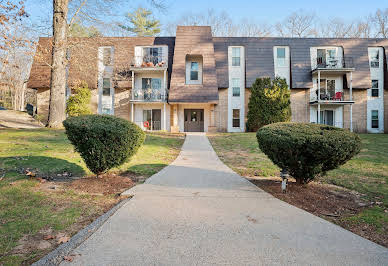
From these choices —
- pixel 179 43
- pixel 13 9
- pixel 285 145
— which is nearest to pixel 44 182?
pixel 285 145

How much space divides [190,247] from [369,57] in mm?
26804

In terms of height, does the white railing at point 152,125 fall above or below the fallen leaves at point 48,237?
above

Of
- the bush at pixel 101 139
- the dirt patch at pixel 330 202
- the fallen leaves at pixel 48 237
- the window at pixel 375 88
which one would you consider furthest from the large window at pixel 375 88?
the fallen leaves at pixel 48 237

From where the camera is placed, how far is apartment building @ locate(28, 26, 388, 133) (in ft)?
67.3

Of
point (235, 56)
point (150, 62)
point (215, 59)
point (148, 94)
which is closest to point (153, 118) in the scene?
point (148, 94)

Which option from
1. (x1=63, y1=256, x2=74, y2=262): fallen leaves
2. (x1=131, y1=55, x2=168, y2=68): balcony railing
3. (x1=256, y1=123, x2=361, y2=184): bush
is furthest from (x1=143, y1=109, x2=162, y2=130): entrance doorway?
(x1=63, y1=256, x2=74, y2=262): fallen leaves

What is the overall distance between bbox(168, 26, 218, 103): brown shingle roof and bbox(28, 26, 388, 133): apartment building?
0.30ft

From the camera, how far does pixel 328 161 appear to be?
13.7ft

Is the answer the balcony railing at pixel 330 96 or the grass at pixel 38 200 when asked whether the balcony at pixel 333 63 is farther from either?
the grass at pixel 38 200

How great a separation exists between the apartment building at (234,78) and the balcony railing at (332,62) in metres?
0.08

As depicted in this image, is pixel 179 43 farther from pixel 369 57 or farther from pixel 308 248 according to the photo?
pixel 308 248

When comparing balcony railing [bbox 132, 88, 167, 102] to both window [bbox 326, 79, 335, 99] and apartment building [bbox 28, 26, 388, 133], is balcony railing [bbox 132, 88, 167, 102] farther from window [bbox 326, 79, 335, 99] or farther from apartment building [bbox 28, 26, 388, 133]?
window [bbox 326, 79, 335, 99]

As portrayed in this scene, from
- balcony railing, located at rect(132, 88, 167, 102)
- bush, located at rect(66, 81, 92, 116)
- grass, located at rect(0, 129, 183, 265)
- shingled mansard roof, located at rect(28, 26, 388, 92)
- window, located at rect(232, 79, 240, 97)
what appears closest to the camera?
grass, located at rect(0, 129, 183, 265)

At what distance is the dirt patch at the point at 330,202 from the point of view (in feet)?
10.3
